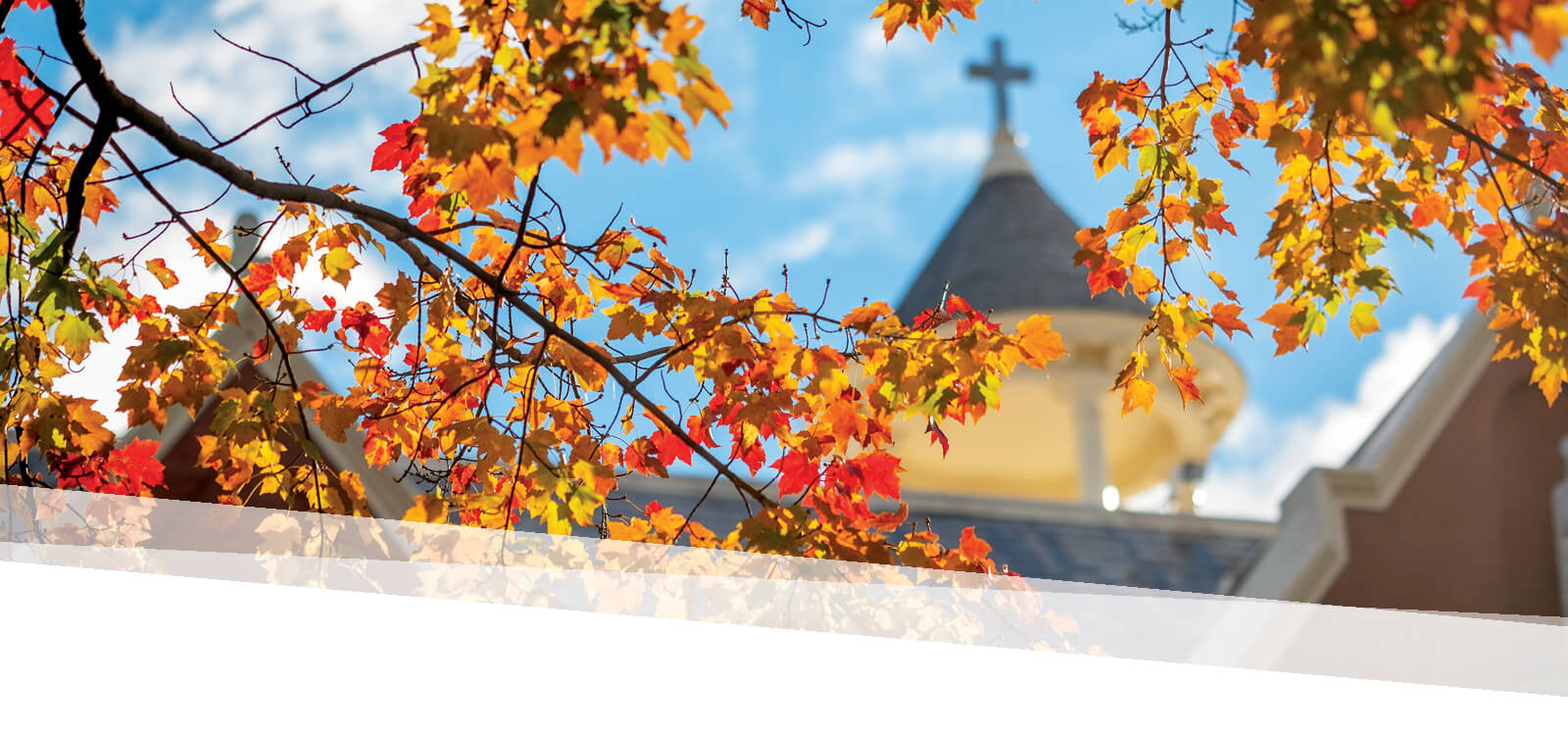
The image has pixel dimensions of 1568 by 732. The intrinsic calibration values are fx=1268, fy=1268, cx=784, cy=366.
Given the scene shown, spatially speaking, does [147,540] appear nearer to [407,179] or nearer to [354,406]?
[354,406]

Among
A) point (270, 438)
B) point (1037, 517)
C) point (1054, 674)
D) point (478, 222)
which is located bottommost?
point (1054, 674)

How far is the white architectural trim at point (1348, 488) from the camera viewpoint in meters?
8.90

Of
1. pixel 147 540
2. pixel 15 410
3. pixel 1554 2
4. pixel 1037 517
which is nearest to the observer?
pixel 1554 2

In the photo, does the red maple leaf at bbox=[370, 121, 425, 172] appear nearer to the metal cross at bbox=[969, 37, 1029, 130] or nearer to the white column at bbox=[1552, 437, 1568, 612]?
the white column at bbox=[1552, 437, 1568, 612]

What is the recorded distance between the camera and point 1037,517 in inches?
441

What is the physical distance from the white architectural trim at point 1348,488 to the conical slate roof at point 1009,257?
14.7 ft

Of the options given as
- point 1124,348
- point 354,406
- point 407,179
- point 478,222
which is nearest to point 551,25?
point 478,222

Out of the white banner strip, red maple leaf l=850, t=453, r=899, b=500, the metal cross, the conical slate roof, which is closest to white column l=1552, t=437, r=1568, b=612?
the white banner strip

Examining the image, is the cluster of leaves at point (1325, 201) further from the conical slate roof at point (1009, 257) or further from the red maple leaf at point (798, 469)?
the conical slate roof at point (1009, 257)

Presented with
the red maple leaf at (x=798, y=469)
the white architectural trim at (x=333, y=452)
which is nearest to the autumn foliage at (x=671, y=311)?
the red maple leaf at (x=798, y=469)

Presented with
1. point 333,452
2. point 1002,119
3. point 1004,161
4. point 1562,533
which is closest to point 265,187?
point 333,452

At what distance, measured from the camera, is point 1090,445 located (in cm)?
1467

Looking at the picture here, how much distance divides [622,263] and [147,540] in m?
2.42

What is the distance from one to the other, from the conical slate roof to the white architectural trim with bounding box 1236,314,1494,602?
4483 millimetres
